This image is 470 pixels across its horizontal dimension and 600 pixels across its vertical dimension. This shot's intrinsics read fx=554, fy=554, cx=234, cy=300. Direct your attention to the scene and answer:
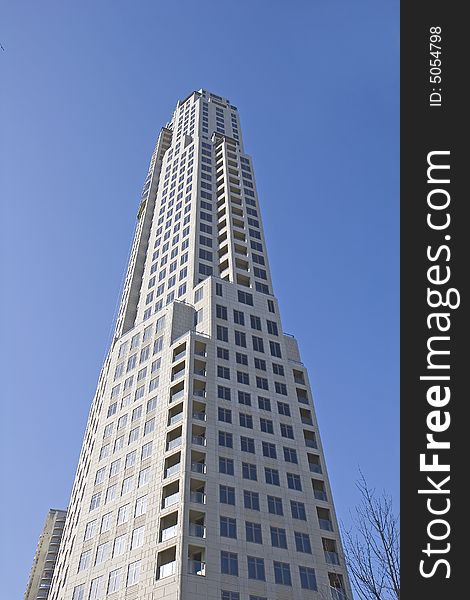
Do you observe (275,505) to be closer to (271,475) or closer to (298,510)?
(298,510)

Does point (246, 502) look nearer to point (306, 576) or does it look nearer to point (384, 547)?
point (306, 576)

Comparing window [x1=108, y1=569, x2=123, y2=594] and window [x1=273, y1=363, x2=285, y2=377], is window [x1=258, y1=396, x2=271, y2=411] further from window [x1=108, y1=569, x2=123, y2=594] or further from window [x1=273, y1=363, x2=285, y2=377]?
window [x1=108, y1=569, x2=123, y2=594]

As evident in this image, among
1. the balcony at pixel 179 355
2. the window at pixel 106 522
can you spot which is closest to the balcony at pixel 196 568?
the window at pixel 106 522

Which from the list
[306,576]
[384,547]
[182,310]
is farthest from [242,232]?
[384,547]

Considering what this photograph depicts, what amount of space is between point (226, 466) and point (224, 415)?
5.79 meters

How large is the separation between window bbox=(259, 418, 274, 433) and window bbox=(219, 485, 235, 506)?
8931 millimetres

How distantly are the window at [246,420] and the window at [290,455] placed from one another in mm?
4439

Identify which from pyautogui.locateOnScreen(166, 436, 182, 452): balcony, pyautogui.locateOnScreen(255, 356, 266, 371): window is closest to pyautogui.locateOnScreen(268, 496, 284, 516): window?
pyautogui.locateOnScreen(166, 436, 182, 452): balcony

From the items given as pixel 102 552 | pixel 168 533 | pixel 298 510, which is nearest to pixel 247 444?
pixel 298 510

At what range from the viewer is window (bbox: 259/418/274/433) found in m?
58.3

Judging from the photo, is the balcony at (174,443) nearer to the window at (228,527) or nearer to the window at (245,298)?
the window at (228,527)

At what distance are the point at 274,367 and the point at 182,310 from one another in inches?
520

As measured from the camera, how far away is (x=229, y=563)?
45.6 metres

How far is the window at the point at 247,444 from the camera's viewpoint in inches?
2166
